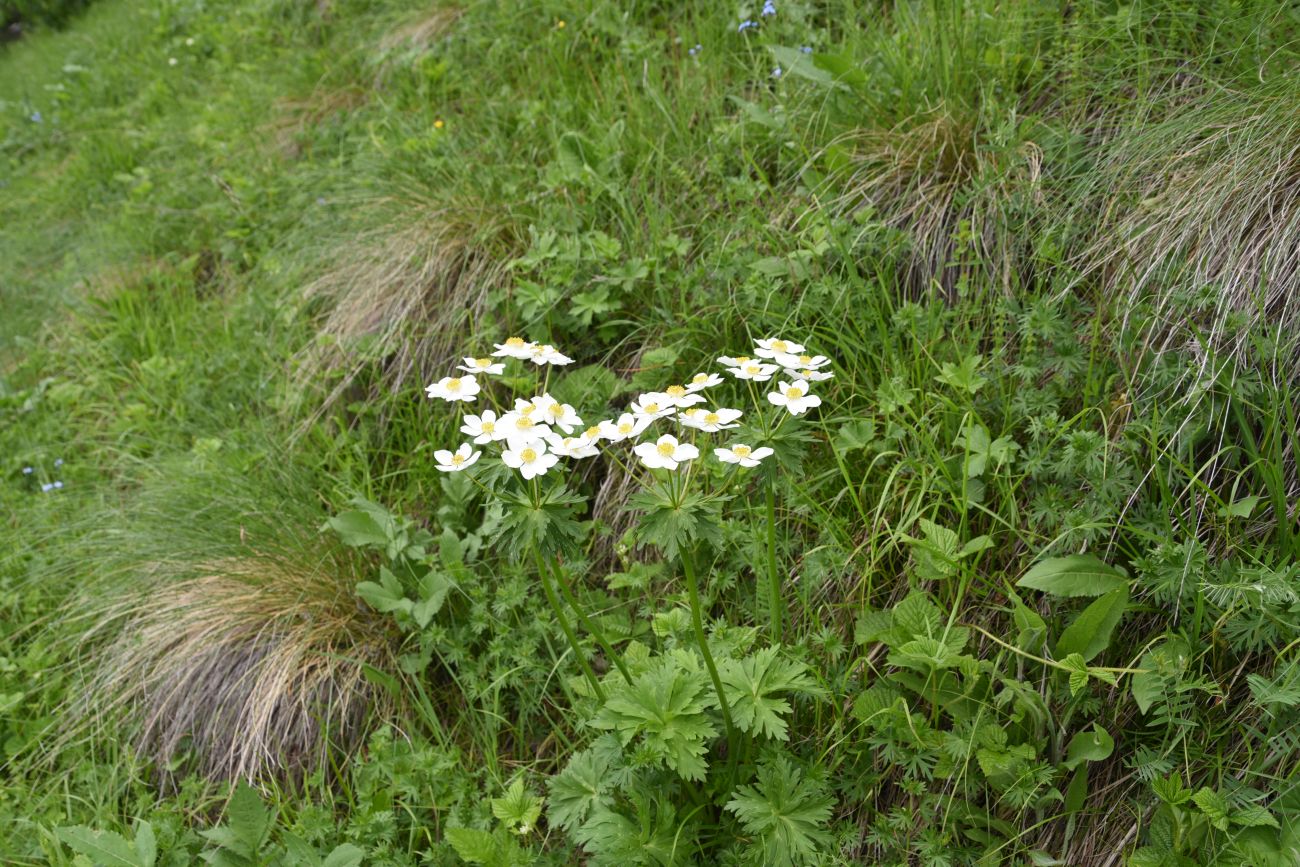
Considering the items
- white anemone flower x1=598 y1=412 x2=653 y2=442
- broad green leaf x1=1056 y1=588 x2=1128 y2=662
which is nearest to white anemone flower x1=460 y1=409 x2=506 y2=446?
white anemone flower x1=598 y1=412 x2=653 y2=442

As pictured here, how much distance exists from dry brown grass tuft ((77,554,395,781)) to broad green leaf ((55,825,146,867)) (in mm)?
269

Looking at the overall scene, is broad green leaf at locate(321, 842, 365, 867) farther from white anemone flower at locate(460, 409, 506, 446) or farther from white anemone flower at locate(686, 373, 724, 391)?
white anemone flower at locate(686, 373, 724, 391)

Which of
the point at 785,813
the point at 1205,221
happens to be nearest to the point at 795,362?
the point at 785,813

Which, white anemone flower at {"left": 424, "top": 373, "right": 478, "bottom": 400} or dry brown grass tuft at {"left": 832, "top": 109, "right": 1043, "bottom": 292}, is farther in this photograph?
dry brown grass tuft at {"left": 832, "top": 109, "right": 1043, "bottom": 292}

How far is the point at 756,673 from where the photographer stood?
5.34ft

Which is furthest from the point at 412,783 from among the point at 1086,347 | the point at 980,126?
the point at 980,126

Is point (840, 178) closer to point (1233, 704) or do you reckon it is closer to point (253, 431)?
point (1233, 704)

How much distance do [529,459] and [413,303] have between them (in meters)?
1.49

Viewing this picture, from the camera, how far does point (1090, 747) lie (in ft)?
5.26

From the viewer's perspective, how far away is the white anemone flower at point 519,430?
1.47 m

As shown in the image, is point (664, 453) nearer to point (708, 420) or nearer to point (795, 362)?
point (708, 420)

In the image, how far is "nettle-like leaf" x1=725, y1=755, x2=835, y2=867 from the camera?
1574 millimetres

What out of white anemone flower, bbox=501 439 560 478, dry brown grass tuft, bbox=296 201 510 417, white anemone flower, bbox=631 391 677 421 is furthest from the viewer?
dry brown grass tuft, bbox=296 201 510 417

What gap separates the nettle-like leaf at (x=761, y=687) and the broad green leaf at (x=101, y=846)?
1.23m
